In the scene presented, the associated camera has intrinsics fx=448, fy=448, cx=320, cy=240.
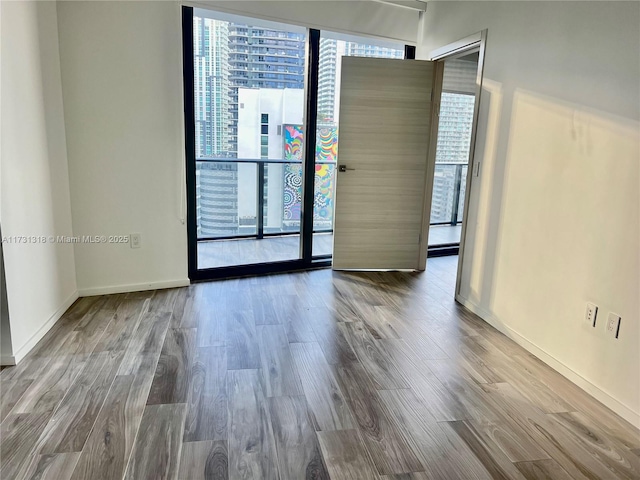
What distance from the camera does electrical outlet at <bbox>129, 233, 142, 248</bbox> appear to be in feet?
11.0

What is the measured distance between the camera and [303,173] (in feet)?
13.1

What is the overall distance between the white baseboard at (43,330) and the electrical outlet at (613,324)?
116 inches

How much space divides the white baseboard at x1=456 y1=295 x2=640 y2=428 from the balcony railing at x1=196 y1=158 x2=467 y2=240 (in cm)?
168

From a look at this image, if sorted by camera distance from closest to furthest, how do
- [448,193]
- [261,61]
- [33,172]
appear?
[33,172] < [261,61] < [448,193]

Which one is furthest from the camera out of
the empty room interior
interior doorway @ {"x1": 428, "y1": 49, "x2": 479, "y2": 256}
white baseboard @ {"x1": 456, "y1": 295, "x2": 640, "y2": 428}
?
interior doorway @ {"x1": 428, "y1": 49, "x2": 479, "y2": 256}

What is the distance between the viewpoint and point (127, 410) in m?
1.94

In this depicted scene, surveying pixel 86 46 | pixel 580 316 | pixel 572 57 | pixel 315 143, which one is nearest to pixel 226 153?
pixel 315 143

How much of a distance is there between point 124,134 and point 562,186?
2836 mm

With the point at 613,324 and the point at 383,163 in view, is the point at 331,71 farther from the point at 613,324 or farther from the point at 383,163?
the point at 613,324

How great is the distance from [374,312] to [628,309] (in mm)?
1548

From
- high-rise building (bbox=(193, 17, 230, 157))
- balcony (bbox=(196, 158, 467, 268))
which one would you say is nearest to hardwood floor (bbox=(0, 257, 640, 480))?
balcony (bbox=(196, 158, 467, 268))

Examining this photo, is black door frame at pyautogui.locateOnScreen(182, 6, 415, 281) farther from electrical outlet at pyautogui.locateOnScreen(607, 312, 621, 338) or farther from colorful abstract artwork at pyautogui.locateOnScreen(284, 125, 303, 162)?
electrical outlet at pyautogui.locateOnScreen(607, 312, 621, 338)

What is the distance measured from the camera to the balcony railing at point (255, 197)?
3.78 meters

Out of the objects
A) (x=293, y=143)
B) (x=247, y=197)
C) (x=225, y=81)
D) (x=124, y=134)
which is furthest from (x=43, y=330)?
(x=293, y=143)
